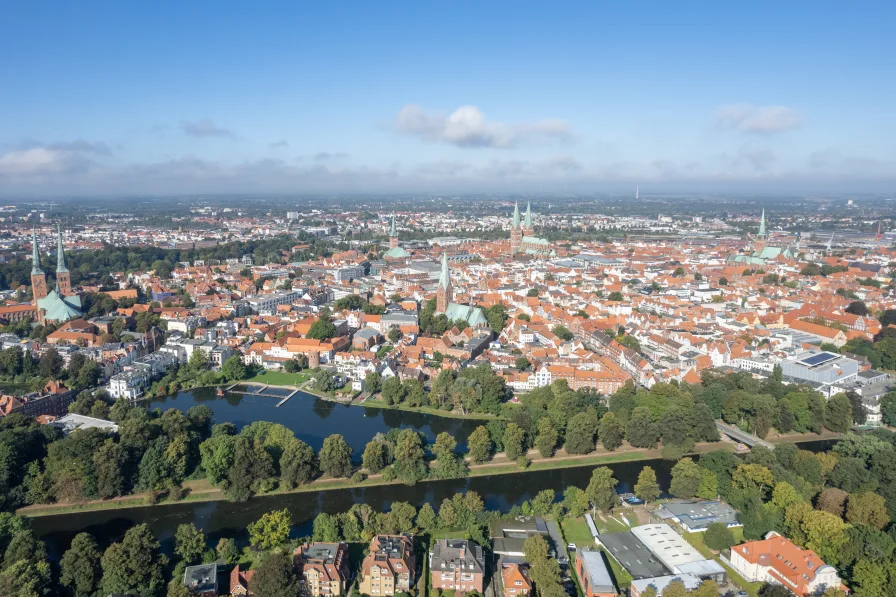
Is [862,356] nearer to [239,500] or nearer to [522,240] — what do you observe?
[239,500]

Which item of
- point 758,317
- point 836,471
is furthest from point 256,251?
point 836,471

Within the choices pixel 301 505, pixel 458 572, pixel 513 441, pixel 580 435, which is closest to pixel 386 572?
pixel 458 572

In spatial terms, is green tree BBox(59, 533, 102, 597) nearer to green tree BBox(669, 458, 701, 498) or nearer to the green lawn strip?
the green lawn strip

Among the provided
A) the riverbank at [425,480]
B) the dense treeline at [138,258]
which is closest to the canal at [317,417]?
the riverbank at [425,480]

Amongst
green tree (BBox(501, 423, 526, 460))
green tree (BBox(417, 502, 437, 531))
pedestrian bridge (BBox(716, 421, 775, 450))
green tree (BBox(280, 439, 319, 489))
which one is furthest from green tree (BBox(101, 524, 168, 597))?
pedestrian bridge (BBox(716, 421, 775, 450))

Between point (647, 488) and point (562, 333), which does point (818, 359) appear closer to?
point (562, 333)
